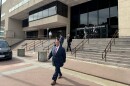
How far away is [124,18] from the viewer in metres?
18.0

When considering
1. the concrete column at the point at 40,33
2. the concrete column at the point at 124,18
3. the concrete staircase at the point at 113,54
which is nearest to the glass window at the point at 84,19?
the concrete column at the point at 124,18

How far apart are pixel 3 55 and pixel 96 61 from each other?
23.0ft

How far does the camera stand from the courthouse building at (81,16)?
1853 centimetres

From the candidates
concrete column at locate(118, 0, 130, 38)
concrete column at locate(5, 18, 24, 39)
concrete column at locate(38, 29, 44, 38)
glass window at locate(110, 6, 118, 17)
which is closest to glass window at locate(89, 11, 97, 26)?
glass window at locate(110, 6, 118, 17)

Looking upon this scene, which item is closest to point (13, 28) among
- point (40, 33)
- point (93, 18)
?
point (40, 33)

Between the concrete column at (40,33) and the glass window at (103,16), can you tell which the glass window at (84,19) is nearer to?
the glass window at (103,16)

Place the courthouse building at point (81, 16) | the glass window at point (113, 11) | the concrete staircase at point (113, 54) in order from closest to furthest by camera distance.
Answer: the concrete staircase at point (113, 54) < the courthouse building at point (81, 16) < the glass window at point (113, 11)

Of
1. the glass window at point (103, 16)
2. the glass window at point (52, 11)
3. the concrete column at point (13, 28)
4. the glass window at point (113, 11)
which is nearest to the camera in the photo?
the glass window at point (113, 11)

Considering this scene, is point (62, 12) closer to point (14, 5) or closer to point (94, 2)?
point (94, 2)

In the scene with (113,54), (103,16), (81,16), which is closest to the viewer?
(113,54)

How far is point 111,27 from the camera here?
22.8m

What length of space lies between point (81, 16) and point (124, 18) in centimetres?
1065

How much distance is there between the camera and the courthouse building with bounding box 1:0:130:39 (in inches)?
730

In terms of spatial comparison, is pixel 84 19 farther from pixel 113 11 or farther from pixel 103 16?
pixel 113 11
